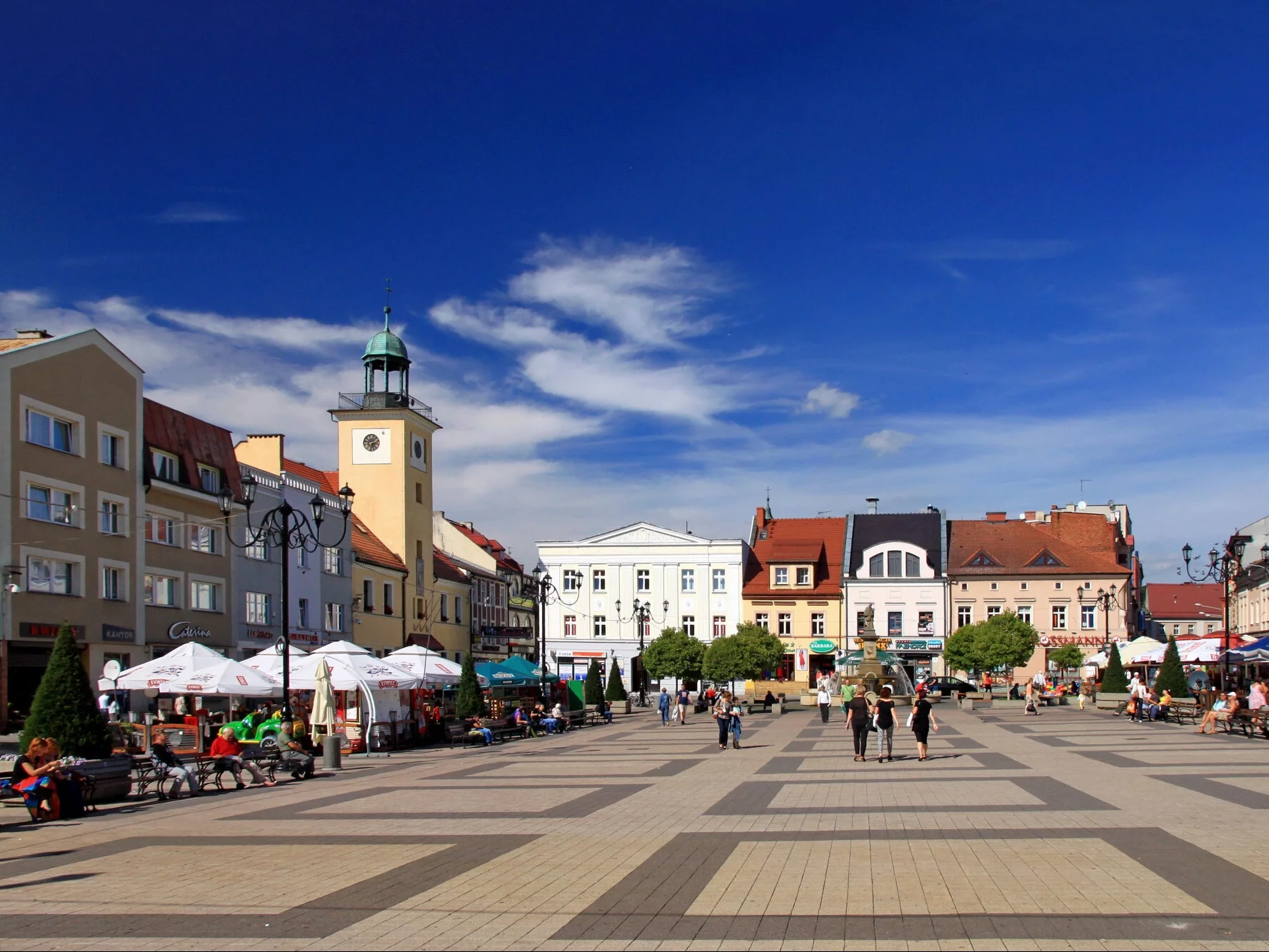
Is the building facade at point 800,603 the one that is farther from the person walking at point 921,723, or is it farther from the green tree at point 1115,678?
the person walking at point 921,723

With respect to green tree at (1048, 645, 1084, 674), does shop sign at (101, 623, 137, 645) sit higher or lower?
higher

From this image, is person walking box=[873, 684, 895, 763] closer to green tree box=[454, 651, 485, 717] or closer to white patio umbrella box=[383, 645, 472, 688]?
white patio umbrella box=[383, 645, 472, 688]

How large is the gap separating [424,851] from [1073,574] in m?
66.0

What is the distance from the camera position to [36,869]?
12.7 meters

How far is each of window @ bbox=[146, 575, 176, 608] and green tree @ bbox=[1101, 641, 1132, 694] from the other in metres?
34.4

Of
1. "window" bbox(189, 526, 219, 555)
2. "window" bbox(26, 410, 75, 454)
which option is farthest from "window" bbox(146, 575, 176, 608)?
"window" bbox(26, 410, 75, 454)

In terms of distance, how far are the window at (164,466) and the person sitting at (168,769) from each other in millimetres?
21376

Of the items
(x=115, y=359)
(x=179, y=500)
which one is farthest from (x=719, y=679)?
(x=115, y=359)

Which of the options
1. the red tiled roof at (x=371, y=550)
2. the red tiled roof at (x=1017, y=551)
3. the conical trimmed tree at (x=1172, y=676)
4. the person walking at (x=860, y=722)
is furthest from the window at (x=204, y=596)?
the red tiled roof at (x=1017, y=551)

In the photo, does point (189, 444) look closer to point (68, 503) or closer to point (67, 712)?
point (68, 503)

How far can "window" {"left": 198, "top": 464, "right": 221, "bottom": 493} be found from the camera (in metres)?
42.9

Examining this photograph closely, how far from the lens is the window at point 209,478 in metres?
42.9

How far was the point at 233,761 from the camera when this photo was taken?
2120cm

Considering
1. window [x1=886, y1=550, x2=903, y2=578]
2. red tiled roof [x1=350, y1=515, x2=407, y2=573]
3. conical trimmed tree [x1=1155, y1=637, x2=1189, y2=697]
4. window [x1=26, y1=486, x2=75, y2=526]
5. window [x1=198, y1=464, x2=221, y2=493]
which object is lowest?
conical trimmed tree [x1=1155, y1=637, x2=1189, y2=697]
